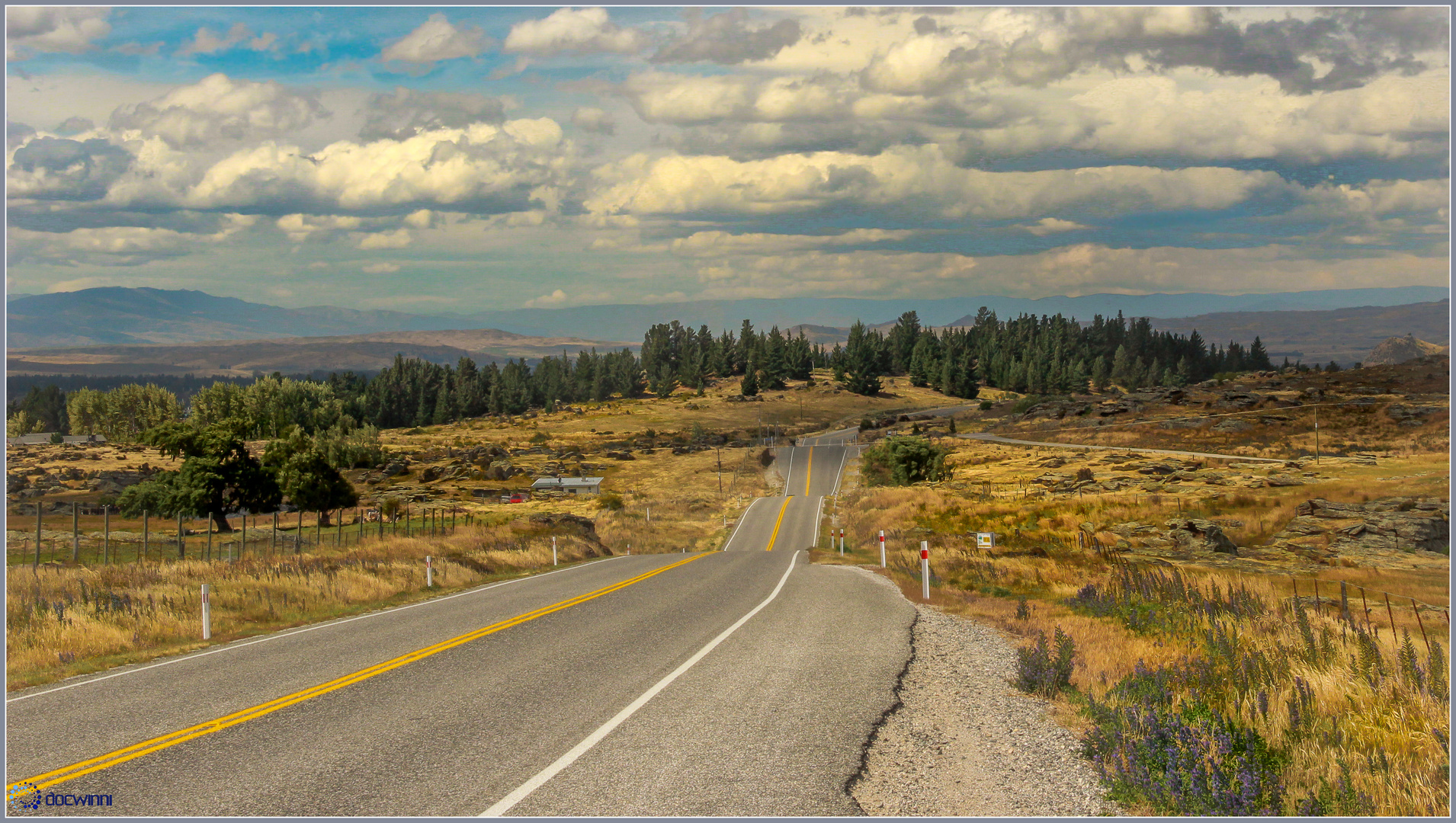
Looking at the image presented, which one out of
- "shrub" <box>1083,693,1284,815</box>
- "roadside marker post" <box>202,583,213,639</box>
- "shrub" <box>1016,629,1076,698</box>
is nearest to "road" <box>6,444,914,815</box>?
"roadside marker post" <box>202,583,213,639</box>

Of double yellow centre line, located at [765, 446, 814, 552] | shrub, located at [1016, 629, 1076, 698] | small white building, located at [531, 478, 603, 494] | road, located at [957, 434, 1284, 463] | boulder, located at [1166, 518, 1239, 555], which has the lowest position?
small white building, located at [531, 478, 603, 494]

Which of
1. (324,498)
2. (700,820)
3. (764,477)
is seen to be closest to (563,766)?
(700,820)

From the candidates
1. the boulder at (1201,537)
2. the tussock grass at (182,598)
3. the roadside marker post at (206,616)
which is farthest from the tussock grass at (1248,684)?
the boulder at (1201,537)

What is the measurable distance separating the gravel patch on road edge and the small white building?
89.0 metres

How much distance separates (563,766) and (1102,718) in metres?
5.02

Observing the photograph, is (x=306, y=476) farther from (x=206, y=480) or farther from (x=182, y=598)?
(x=182, y=598)

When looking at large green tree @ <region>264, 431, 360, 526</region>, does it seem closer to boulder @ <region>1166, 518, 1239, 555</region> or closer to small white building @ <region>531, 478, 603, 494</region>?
small white building @ <region>531, 478, 603, 494</region>

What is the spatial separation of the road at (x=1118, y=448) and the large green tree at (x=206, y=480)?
75.0 metres

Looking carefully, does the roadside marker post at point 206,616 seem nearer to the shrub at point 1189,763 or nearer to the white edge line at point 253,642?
the white edge line at point 253,642

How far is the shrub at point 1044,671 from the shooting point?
10297mm

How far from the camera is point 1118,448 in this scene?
97.8 metres

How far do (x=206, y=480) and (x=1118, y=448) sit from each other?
275 feet

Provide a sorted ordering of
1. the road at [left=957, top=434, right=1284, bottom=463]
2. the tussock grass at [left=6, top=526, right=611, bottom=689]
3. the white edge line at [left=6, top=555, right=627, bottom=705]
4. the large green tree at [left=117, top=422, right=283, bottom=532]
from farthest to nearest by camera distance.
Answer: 1. the road at [left=957, top=434, right=1284, bottom=463]
2. the large green tree at [left=117, top=422, right=283, bottom=532]
3. the tussock grass at [left=6, top=526, right=611, bottom=689]
4. the white edge line at [left=6, top=555, right=627, bottom=705]

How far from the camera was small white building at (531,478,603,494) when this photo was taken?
326ft
